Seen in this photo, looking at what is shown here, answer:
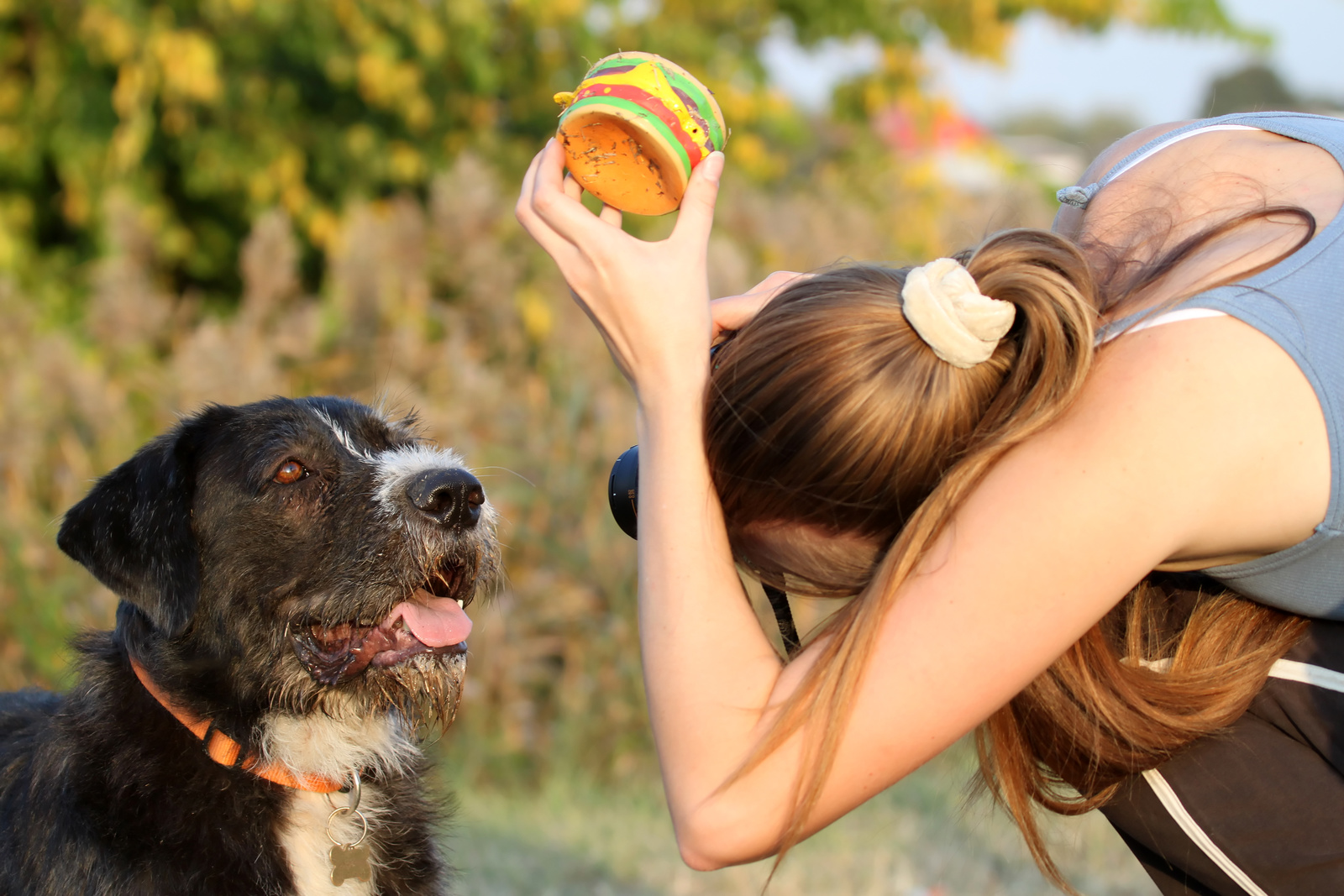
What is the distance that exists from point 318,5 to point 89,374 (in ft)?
9.61

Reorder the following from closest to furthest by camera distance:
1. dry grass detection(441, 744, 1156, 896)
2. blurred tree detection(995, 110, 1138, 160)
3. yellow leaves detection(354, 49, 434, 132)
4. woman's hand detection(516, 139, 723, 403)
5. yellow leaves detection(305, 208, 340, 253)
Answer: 1. woman's hand detection(516, 139, 723, 403)
2. dry grass detection(441, 744, 1156, 896)
3. yellow leaves detection(354, 49, 434, 132)
4. yellow leaves detection(305, 208, 340, 253)
5. blurred tree detection(995, 110, 1138, 160)

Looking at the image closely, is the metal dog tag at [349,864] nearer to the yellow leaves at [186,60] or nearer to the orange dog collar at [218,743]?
the orange dog collar at [218,743]

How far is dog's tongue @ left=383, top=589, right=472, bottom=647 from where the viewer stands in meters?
2.87

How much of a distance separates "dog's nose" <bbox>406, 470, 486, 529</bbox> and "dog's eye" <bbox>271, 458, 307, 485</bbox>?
0.29 meters

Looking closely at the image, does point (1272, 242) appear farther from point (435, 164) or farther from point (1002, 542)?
point (435, 164)

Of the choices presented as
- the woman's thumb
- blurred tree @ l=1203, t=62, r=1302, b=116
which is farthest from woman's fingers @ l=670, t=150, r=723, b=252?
blurred tree @ l=1203, t=62, r=1302, b=116

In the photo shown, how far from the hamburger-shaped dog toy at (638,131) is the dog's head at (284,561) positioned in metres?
1.02

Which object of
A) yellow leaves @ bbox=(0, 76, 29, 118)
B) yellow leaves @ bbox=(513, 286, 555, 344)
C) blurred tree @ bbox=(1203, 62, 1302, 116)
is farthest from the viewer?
blurred tree @ bbox=(1203, 62, 1302, 116)

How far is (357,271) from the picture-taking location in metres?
6.08

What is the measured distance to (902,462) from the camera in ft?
6.30

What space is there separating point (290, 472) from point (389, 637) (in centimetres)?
49

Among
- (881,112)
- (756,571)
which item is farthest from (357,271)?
(881,112)

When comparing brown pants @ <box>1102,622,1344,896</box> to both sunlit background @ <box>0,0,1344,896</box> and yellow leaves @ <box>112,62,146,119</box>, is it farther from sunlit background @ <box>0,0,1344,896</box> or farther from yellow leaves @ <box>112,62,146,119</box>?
yellow leaves @ <box>112,62,146,119</box>

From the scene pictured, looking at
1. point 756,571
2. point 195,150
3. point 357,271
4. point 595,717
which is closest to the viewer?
point 756,571
